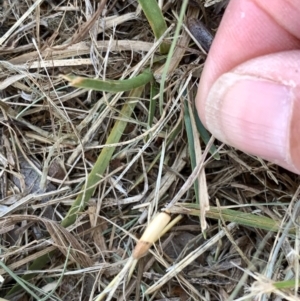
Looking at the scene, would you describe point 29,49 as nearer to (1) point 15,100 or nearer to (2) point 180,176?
(1) point 15,100

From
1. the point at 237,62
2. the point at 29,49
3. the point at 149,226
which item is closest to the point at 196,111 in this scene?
the point at 237,62

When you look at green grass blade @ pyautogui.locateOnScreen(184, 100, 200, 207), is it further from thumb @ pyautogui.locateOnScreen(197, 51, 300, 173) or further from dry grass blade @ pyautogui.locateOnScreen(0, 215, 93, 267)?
dry grass blade @ pyautogui.locateOnScreen(0, 215, 93, 267)

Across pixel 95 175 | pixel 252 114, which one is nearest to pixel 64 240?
pixel 95 175

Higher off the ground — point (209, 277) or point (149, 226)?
point (149, 226)

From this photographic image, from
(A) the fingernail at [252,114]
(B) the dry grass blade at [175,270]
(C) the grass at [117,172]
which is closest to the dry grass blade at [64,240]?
(C) the grass at [117,172]

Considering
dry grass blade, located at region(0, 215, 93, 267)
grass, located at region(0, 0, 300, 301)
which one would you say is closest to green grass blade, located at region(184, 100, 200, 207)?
grass, located at region(0, 0, 300, 301)

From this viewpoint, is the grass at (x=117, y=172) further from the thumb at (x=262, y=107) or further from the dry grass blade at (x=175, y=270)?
the thumb at (x=262, y=107)
